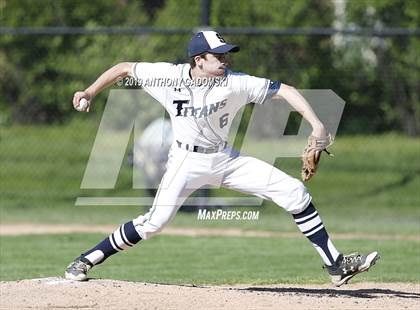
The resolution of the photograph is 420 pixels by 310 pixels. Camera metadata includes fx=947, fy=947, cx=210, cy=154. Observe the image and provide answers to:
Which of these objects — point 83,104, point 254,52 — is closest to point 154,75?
point 83,104

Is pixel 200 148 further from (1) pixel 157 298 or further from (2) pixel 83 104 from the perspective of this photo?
(1) pixel 157 298

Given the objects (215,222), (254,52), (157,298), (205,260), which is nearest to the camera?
(157,298)

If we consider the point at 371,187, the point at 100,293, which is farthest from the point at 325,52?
the point at 100,293

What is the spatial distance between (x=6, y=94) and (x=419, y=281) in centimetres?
1019

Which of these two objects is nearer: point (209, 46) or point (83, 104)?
point (83, 104)

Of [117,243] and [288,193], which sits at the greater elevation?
[288,193]

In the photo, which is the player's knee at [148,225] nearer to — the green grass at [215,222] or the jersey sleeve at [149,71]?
the jersey sleeve at [149,71]

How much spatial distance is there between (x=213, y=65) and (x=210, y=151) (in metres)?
0.72

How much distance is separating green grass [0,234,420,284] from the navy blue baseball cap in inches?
107

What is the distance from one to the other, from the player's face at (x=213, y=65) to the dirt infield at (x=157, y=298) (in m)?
1.79

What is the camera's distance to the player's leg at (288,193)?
7.76 metres

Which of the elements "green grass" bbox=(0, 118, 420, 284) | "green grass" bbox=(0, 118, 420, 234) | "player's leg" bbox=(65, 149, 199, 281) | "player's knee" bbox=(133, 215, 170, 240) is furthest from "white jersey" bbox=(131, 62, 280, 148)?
"green grass" bbox=(0, 118, 420, 234)

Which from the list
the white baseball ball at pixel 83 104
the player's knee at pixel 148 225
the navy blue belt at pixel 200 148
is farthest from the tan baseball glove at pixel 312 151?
the white baseball ball at pixel 83 104

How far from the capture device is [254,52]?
1675cm
